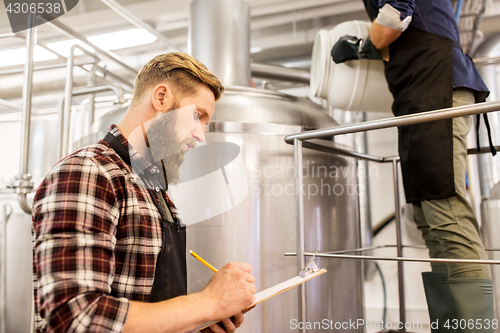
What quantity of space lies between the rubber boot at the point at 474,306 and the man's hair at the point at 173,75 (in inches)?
28.5

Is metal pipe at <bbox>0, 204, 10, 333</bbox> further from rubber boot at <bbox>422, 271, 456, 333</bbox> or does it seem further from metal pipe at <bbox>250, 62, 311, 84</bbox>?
rubber boot at <bbox>422, 271, 456, 333</bbox>

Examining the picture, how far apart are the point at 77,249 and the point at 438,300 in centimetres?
97

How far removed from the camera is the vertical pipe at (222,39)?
50.7 inches

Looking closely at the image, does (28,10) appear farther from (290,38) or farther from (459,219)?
(459,219)

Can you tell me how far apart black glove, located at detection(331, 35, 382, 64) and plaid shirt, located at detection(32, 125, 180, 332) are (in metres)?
0.82

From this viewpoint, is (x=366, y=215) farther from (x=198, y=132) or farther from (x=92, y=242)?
(x=92, y=242)

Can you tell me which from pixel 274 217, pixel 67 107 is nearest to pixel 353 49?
pixel 274 217

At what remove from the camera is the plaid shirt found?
0.42 metres

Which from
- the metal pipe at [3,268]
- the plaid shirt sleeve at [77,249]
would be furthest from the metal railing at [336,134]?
the metal pipe at [3,268]

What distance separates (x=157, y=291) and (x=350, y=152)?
0.89 m

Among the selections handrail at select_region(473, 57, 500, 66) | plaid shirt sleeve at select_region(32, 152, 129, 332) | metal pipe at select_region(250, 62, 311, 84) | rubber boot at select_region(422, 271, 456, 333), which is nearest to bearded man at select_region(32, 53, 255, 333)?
plaid shirt sleeve at select_region(32, 152, 129, 332)

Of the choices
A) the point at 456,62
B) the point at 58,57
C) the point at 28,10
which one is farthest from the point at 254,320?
the point at 58,57

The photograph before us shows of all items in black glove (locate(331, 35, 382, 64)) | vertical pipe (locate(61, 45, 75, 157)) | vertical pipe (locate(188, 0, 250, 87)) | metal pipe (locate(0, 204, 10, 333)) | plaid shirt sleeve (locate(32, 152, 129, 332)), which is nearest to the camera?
plaid shirt sleeve (locate(32, 152, 129, 332))

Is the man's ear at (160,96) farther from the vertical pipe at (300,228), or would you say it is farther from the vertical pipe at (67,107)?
the vertical pipe at (67,107)
